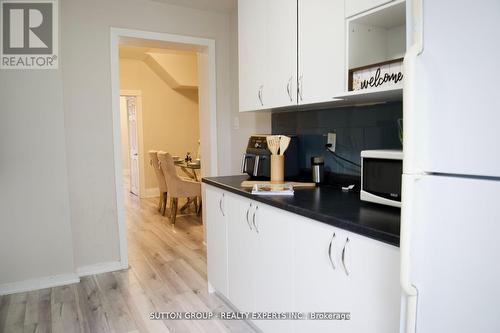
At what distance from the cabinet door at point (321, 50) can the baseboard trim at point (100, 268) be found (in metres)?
2.30

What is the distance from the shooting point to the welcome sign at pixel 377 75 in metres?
1.39

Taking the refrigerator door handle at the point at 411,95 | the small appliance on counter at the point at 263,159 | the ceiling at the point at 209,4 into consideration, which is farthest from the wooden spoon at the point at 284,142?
the ceiling at the point at 209,4

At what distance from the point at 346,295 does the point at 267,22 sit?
5.62 ft

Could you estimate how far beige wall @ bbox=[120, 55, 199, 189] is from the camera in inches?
260

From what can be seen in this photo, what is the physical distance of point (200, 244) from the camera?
3.87 metres

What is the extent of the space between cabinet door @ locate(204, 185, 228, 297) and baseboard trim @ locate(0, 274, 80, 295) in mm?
1233

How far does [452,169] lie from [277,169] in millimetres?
1459

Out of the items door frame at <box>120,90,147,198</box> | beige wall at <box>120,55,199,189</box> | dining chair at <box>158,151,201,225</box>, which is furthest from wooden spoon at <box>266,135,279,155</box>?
door frame at <box>120,90,147,198</box>

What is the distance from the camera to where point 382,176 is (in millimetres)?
1529

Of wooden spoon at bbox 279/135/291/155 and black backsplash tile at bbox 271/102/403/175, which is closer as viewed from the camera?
black backsplash tile at bbox 271/102/403/175

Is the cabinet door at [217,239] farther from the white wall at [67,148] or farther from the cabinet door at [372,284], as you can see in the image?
the cabinet door at [372,284]

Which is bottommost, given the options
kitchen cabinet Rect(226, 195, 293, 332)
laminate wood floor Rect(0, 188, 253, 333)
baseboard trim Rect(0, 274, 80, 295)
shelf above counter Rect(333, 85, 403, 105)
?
laminate wood floor Rect(0, 188, 253, 333)

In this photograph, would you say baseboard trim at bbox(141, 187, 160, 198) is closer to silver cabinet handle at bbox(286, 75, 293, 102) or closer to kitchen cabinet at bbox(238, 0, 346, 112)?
kitchen cabinet at bbox(238, 0, 346, 112)

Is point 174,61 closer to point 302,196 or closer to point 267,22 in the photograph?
point 267,22
